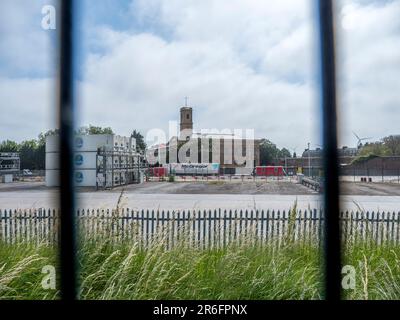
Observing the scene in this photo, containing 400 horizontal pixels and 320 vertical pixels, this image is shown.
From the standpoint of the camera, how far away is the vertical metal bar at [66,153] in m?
2.56

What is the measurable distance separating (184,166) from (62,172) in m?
32.7

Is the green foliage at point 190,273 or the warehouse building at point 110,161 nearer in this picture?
the green foliage at point 190,273

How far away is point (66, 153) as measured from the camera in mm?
2664

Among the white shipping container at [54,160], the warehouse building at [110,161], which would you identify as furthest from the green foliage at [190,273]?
the warehouse building at [110,161]

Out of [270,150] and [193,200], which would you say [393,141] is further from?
[193,200]

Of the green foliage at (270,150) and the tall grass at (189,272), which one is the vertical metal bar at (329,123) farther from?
the green foliage at (270,150)

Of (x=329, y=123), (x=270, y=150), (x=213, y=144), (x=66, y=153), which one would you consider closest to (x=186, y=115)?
(x=66, y=153)

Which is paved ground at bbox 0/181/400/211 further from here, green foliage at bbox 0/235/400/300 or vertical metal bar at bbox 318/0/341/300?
vertical metal bar at bbox 318/0/341/300

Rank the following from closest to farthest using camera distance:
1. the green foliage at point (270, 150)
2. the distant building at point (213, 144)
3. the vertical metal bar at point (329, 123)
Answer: the vertical metal bar at point (329, 123) < the distant building at point (213, 144) < the green foliage at point (270, 150)

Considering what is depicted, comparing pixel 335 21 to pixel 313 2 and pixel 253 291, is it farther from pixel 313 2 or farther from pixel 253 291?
pixel 253 291

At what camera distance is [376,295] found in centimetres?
254

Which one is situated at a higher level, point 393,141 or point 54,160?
point 393,141

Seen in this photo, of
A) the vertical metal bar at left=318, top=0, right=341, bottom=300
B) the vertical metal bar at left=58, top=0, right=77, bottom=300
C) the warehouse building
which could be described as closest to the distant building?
the vertical metal bar at left=58, top=0, right=77, bottom=300

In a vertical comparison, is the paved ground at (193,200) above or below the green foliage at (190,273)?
below
